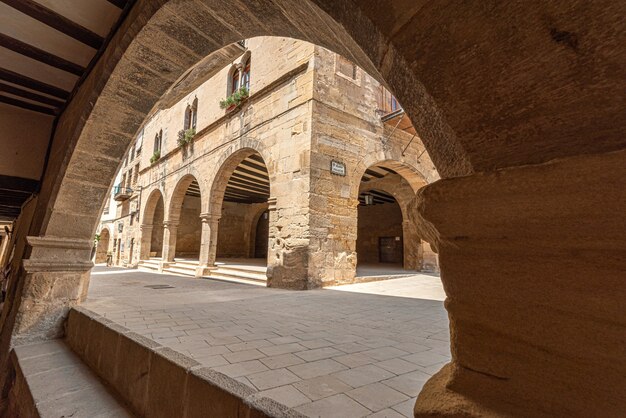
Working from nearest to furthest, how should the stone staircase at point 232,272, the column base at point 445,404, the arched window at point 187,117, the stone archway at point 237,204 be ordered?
the column base at point 445,404 → the stone staircase at point 232,272 → the stone archway at point 237,204 → the arched window at point 187,117

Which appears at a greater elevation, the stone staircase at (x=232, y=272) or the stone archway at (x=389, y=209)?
the stone archway at (x=389, y=209)

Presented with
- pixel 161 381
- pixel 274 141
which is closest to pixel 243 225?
pixel 274 141

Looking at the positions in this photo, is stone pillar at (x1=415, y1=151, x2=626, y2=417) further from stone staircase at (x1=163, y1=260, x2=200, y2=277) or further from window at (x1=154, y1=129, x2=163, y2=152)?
window at (x1=154, y1=129, x2=163, y2=152)

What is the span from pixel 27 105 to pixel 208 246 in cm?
463

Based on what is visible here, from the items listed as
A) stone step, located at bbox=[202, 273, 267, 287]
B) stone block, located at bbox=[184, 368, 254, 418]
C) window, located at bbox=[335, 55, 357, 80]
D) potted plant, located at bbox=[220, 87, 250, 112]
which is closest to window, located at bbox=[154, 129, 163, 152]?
potted plant, located at bbox=[220, 87, 250, 112]

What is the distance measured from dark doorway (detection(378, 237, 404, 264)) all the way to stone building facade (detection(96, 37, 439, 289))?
1333mm

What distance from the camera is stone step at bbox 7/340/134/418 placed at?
193cm

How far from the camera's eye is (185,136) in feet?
31.8

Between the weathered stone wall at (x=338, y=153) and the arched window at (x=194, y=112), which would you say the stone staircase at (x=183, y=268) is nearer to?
the weathered stone wall at (x=338, y=153)

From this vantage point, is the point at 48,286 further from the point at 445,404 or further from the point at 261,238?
the point at 261,238

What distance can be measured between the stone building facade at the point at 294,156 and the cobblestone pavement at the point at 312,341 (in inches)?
45.1

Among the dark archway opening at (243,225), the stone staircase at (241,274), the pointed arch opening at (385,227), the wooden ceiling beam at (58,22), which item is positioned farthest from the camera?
the dark archway opening at (243,225)

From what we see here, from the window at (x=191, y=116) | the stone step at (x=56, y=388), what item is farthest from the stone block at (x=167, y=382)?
the window at (x=191, y=116)

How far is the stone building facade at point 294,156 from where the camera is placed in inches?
215
